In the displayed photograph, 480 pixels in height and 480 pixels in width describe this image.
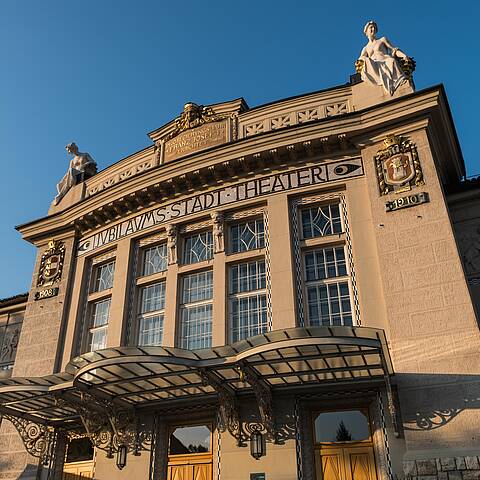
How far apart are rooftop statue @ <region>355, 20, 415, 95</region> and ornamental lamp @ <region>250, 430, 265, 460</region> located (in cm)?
1094

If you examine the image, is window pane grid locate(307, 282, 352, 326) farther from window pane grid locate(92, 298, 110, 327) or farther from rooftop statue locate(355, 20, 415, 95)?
window pane grid locate(92, 298, 110, 327)

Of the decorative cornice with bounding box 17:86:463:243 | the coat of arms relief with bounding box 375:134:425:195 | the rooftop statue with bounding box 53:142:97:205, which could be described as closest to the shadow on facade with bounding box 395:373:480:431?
the coat of arms relief with bounding box 375:134:425:195

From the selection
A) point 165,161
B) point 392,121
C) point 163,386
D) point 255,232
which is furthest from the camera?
point 165,161

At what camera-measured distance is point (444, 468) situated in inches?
441

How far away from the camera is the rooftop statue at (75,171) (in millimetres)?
23297

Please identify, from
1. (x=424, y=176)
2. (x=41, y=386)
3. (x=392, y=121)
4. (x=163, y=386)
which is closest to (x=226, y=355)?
(x=163, y=386)

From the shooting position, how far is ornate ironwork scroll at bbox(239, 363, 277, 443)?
42.8 ft

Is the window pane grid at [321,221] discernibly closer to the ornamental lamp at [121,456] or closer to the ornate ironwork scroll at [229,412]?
the ornate ironwork scroll at [229,412]

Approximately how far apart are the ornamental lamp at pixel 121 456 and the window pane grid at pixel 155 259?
228 inches

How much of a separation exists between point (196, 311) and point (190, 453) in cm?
420

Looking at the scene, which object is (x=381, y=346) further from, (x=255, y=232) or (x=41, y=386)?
(x=41, y=386)

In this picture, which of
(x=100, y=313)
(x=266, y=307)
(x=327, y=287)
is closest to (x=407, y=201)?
(x=327, y=287)

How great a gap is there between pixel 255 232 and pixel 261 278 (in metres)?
1.67

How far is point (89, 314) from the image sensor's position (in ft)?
63.9
